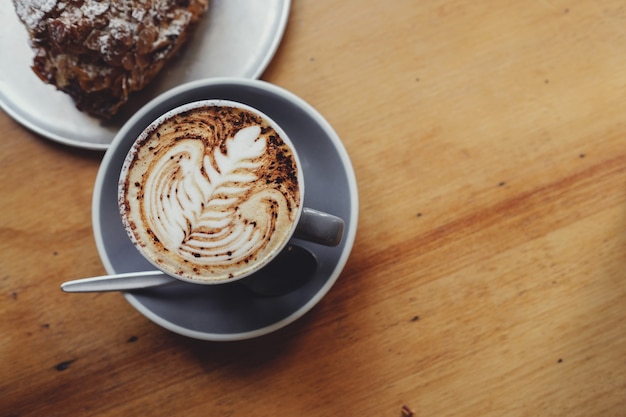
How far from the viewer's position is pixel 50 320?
1.07m

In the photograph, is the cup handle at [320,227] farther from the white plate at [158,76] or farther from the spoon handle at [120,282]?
the white plate at [158,76]

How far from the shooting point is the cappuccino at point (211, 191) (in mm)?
858

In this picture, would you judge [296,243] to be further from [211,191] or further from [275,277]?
[211,191]

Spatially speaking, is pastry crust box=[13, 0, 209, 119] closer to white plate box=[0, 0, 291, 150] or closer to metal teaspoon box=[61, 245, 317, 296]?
white plate box=[0, 0, 291, 150]

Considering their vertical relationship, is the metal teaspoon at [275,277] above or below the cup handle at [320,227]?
below

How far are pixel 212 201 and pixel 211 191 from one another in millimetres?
15

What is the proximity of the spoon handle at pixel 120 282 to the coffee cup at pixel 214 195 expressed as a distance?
0.31 ft

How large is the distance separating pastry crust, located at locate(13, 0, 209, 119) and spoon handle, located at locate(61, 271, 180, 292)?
0.30 m

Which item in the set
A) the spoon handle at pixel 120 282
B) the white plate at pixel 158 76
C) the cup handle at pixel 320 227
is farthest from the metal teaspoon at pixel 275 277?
the white plate at pixel 158 76

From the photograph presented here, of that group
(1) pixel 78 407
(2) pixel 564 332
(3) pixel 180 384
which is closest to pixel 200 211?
(3) pixel 180 384

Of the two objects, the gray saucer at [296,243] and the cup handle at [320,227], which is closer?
the cup handle at [320,227]

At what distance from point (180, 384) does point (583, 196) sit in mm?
848

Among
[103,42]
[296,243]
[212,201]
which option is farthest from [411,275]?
[103,42]

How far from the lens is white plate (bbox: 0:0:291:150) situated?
106 cm
